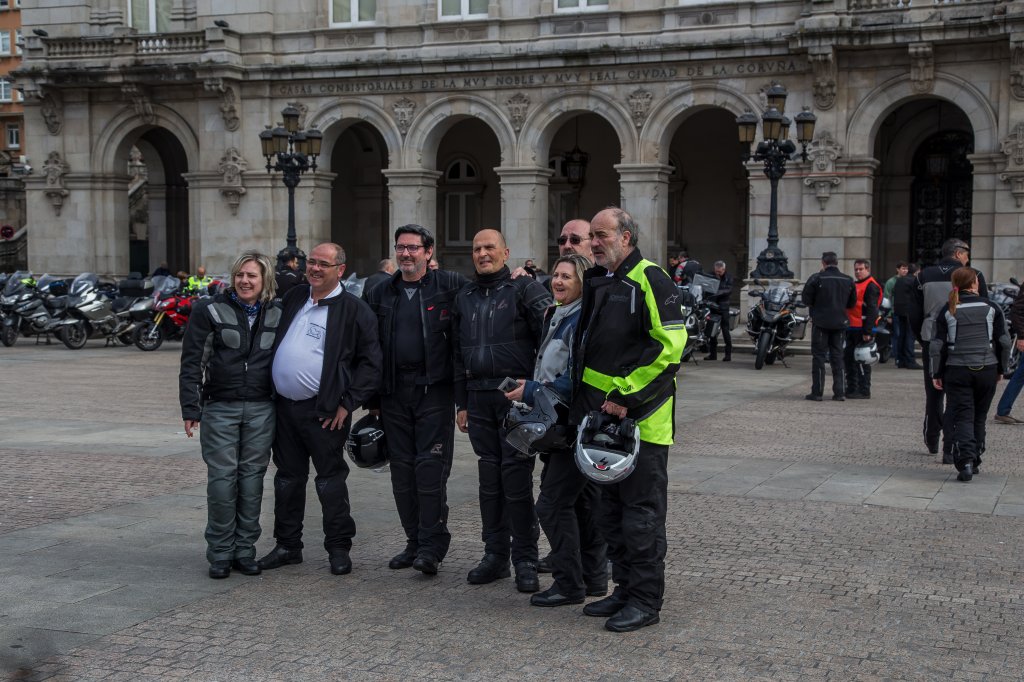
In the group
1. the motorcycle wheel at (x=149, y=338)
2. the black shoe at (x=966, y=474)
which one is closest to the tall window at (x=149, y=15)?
the motorcycle wheel at (x=149, y=338)

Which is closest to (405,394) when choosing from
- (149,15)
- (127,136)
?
(127,136)

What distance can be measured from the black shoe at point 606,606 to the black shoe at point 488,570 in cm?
79

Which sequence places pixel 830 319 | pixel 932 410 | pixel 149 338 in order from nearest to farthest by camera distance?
pixel 932 410 < pixel 830 319 < pixel 149 338

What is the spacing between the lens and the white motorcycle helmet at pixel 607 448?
20.2 feet

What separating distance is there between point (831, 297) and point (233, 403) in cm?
1057

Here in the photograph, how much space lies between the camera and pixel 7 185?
152 feet

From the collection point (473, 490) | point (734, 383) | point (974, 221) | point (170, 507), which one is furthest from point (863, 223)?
point (170, 507)

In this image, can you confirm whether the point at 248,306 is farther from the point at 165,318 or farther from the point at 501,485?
the point at 165,318

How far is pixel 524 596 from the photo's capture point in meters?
6.90

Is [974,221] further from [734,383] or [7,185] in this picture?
[7,185]

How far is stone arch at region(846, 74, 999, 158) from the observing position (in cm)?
2530

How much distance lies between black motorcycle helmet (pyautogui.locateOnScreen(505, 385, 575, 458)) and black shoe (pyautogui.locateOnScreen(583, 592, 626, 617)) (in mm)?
800

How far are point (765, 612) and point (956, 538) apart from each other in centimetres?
232

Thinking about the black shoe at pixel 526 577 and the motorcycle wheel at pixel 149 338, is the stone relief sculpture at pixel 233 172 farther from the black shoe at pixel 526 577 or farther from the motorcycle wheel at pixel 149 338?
the black shoe at pixel 526 577
